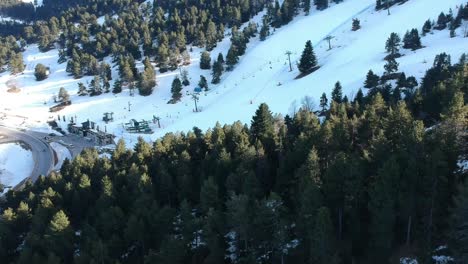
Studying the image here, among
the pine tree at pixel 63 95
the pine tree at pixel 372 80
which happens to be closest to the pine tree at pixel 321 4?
the pine tree at pixel 372 80

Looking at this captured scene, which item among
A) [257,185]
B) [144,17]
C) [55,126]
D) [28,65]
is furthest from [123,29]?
[257,185]

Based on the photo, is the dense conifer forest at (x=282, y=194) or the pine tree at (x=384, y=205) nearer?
the pine tree at (x=384, y=205)

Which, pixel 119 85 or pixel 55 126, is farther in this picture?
pixel 119 85

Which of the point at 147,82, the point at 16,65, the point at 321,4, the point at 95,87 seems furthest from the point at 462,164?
the point at 16,65

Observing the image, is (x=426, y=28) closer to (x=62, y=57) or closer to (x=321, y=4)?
(x=321, y=4)

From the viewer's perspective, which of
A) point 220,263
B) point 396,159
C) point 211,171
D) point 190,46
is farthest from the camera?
point 190,46

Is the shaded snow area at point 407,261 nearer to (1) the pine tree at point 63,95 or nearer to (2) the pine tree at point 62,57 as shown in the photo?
(1) the pine tree at point 63,95

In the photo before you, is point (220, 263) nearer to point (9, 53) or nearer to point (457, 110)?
point (457, 110)
